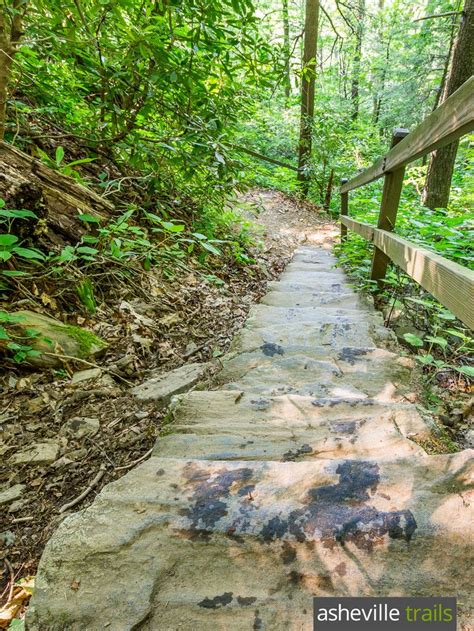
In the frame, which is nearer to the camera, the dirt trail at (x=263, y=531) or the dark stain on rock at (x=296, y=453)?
the dirt trail at (x=263, y=531)

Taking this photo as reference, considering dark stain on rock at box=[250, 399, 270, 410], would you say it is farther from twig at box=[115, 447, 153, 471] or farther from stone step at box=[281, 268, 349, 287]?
stone step at box=[281, 268, 349, 287]

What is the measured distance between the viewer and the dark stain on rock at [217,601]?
83 cm

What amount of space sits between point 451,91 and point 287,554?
20.7 ft

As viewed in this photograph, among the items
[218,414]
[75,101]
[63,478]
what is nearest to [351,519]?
[218,414]

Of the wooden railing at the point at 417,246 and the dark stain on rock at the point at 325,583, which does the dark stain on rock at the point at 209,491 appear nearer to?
the dark stain on rock at the point at 325,583

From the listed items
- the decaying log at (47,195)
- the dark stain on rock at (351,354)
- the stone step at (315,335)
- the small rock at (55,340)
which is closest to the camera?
the small rock at (55,340)

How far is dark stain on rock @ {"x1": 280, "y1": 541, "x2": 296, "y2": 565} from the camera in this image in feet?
2.93

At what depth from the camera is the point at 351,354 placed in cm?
227

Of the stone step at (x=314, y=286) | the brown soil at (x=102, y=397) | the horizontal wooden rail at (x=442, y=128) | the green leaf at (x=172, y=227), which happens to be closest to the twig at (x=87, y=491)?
the brown soil at (x=102, y=397)

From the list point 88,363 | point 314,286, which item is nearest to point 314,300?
point 314,286

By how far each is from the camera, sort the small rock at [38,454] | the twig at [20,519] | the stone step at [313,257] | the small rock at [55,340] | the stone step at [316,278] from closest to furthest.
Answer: the twig at [20,519]
the small rock at [38,454]
the small rock at [55,340]
the stone step at [316,278]
the stone step at [313,257]

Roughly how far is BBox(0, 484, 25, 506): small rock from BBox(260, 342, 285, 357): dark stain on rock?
1.47 metres

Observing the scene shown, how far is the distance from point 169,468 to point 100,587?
37cm

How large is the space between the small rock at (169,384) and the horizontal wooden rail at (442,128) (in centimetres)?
184
